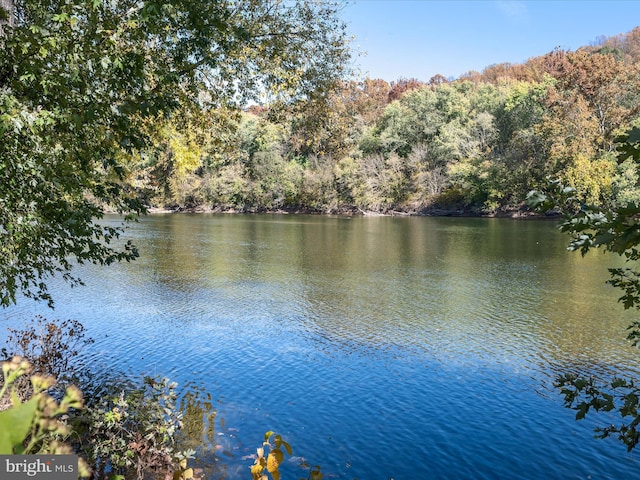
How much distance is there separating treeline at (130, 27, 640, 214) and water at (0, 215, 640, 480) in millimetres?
17343

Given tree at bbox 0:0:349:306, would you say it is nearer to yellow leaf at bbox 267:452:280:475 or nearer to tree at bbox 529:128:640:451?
yellow leaf at bbox 267:452:280:475

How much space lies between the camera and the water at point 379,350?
1052cm

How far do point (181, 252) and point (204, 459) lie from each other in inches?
1162

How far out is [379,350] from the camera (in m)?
17.1

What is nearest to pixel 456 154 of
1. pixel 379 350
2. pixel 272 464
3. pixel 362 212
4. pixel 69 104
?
pixel 362 212

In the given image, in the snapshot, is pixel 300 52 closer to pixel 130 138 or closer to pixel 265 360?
pixel 130 138

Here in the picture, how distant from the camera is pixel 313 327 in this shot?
65.0 ft

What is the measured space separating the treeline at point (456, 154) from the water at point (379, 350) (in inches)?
683

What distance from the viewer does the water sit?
10.5 m

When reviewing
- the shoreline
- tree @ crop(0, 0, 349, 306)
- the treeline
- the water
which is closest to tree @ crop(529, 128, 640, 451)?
tree @ crop(0, 0, 349, 306)

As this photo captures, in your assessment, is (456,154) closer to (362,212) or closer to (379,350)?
(362,212)

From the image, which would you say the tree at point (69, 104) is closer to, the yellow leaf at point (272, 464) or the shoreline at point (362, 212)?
the yellow leaf at point (272, 464)

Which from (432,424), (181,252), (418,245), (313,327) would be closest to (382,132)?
(418,245)

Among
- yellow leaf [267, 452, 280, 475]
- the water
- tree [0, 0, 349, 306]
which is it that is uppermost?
tree [0, 0, 349, 306]
